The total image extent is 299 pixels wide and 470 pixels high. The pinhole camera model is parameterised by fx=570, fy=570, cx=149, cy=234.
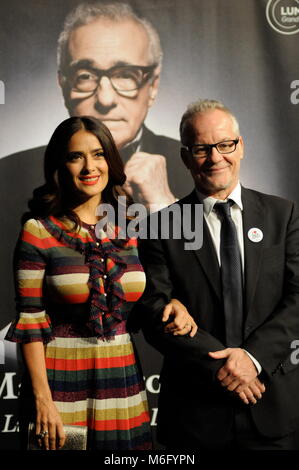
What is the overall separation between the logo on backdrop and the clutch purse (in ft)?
8.14

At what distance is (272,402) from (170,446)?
1.39 ft

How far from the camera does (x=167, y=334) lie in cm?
212

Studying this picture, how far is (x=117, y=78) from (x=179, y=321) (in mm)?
1754

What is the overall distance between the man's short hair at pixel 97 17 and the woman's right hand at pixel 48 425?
6.50 feet

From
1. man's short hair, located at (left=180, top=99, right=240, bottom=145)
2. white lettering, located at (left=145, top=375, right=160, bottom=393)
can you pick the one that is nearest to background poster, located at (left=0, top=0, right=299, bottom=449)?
white lettering, located at (left=145, top=375, right=160, bottom=393)

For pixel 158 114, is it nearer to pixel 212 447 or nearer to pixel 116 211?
pixel 116 211

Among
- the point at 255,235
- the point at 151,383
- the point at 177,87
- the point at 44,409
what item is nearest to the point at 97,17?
the point at 177,87

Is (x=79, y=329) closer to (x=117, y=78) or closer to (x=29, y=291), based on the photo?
(x=29, y=291)

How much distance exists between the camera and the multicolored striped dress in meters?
2.05

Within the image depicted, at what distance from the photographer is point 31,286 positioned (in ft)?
6.79

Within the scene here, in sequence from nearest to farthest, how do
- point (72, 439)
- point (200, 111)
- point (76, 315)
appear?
point (72, 439) < point (76, 315) < point (200, 111)

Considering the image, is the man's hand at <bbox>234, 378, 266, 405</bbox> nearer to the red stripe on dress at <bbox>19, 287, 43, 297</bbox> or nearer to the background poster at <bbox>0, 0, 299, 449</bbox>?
the red stripe on dress at <bbox>19, 287, 43, 297</bbox>

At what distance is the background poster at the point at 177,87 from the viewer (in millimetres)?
3250
